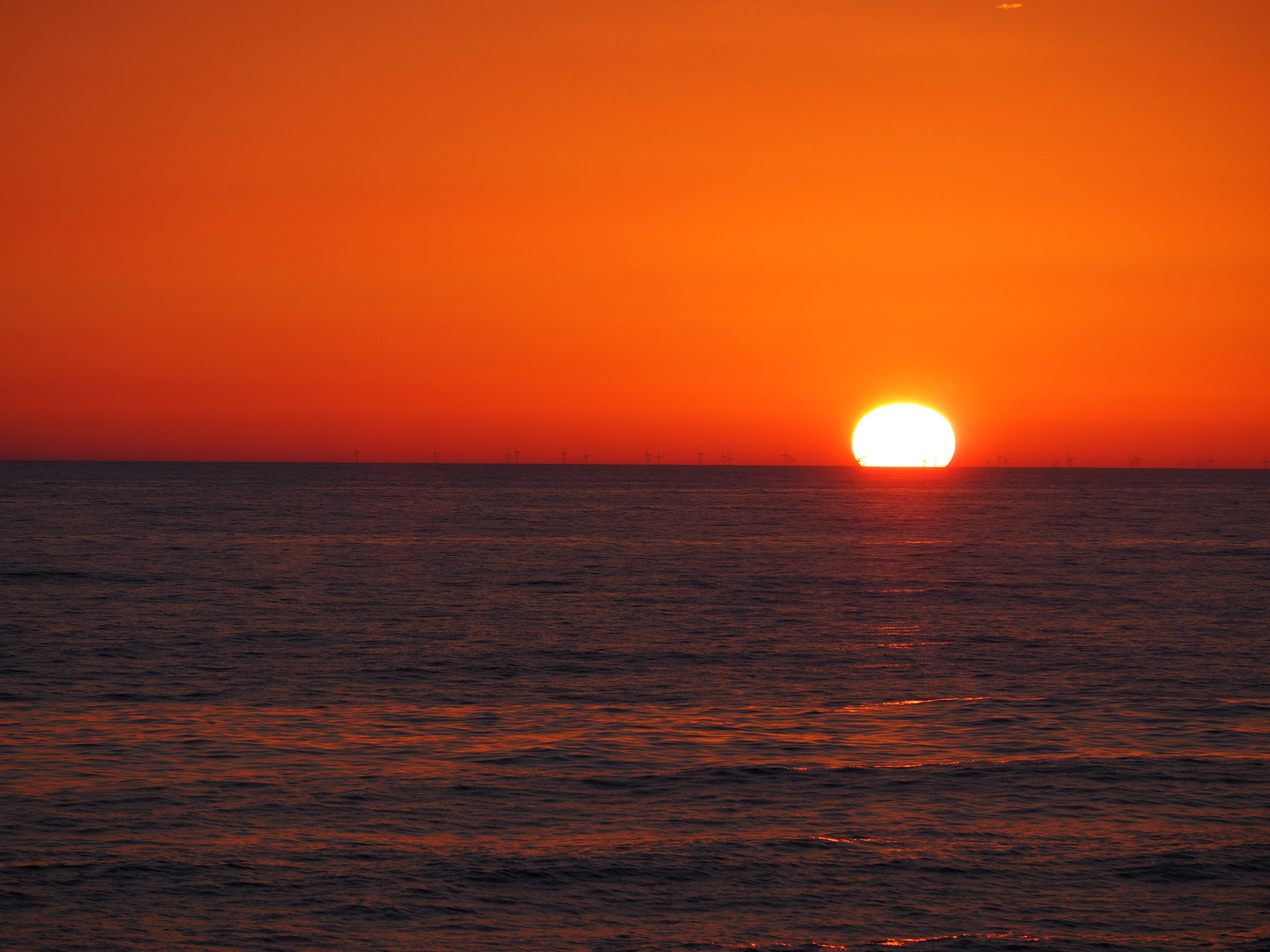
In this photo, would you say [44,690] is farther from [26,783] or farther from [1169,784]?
[1169,784]

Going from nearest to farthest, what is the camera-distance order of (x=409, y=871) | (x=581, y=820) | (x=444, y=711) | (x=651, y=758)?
(x=409, y=871) → (x=581, y=820) → (x=651, y=758) → (x=444, y=711)

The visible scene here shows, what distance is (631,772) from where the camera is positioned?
22.7m

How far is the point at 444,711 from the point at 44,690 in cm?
1113

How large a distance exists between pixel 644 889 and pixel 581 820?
10.7 ft

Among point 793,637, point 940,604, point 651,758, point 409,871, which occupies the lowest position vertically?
point 409,871

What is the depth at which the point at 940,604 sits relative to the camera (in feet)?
188

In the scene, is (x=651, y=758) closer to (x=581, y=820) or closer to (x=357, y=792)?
(x=581, y=820)

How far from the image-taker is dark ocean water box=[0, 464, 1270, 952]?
15.6m

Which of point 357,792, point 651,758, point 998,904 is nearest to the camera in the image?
point 998,904

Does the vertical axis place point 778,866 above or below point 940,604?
below

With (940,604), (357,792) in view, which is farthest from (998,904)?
(940,604)

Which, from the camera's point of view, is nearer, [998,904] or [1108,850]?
[998,904]

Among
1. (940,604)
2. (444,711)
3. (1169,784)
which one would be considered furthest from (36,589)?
→ (1169,784)

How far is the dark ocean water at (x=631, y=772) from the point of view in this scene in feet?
51.1
